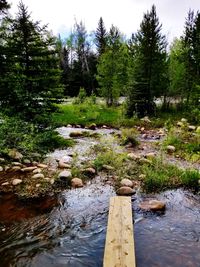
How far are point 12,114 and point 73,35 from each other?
3806 centimetres

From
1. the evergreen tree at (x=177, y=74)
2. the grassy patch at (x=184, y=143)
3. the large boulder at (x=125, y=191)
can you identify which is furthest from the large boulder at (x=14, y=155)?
the evergreen tree at (x=177, y=74)

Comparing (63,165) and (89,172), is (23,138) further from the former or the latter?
(89,172)

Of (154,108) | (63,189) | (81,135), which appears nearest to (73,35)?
(154,108)

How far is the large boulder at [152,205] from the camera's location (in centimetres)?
541

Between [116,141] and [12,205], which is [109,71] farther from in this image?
[12,205]

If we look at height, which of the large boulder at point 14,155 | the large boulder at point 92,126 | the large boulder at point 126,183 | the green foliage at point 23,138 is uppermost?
the green foliage at point 23,138

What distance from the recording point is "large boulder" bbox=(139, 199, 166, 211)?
5406 millimetres

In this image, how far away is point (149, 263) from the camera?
3.85 meters

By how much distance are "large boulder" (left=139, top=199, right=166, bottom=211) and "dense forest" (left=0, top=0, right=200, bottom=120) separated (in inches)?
233

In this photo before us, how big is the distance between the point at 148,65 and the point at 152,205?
55.9ft

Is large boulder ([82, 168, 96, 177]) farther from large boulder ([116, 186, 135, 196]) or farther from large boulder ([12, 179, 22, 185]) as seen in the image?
large boulder ([12, 179, 22, 185])

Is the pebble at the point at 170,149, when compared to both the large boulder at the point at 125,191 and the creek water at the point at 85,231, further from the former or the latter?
the large boulder at the point at 125,191

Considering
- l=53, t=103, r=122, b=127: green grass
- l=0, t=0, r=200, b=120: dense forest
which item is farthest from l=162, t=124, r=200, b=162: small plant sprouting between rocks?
l=53, t=103, r=122, b=127: green grass

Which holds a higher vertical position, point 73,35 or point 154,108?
point 73,35
